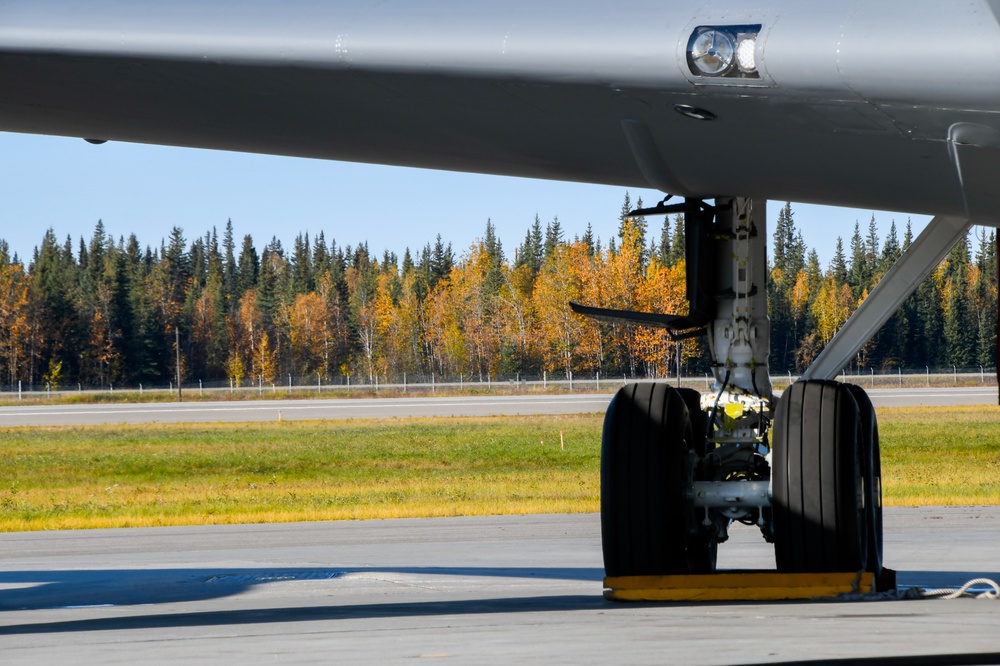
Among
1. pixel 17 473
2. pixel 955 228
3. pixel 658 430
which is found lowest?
pixel 17 473

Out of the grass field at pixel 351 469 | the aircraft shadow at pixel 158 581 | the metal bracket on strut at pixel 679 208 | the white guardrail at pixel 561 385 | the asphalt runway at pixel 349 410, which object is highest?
the metal bracket on strut at pixel 679 208

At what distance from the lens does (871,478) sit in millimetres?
6336

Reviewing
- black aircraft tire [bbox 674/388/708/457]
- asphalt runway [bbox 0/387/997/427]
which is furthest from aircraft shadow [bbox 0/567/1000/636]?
asphalt runway [bbox 0/387/997/427]

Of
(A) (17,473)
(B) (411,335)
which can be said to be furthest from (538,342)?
(A) (17,473)

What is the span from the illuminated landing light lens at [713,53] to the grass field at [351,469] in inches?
476

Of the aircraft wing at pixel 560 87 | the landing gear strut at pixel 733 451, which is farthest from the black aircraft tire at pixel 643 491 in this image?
the aircraft wing at pixel 560 87

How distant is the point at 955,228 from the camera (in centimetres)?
593

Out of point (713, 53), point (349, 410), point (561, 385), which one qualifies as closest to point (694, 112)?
point (713, 53)

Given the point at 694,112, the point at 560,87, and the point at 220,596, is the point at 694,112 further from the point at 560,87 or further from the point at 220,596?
the point at 220,596

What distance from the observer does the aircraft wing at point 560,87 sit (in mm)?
3719

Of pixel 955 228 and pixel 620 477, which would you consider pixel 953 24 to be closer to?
pixel 955 228

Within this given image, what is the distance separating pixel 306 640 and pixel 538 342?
98364 mm

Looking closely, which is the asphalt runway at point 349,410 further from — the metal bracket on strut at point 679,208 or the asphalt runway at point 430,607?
the metal bracket on strut at point 679,208

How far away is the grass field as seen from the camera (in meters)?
17.7
